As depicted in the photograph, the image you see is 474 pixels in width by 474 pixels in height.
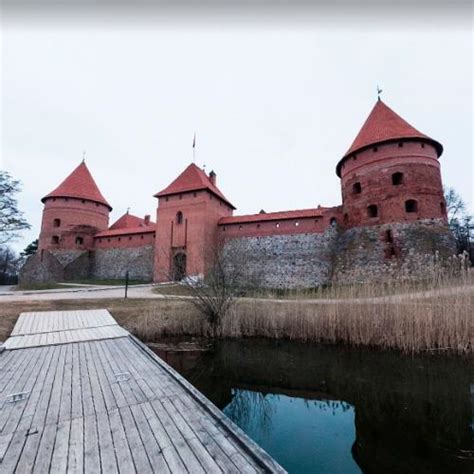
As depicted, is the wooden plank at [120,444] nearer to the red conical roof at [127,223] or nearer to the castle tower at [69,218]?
the castle tower at [69,218]

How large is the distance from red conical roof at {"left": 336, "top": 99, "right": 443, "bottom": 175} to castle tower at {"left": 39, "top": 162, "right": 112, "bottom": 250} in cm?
1887

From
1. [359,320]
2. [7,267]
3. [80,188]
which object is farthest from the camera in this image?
[7,267]

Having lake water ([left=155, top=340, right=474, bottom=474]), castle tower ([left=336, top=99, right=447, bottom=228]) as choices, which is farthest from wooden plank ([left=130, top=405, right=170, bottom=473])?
castle tower ([left=336, top=99, right=447, bottom=228])

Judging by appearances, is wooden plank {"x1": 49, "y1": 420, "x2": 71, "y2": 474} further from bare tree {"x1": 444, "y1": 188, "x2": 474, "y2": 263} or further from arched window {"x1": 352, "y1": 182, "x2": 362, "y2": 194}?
bare tree {"x1": 444, "y1": 188, "x2": 474, "y2": 263}

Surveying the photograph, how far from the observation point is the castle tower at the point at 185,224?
54.3ft

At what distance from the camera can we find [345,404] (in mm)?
3873

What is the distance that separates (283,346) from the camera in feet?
21.1

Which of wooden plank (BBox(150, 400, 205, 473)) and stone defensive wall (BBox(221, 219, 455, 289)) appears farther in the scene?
stone defensive wall (BBox(221, 219, 455, 289))

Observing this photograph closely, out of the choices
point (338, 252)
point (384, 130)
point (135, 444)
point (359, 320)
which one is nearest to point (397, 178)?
point (384, 130)

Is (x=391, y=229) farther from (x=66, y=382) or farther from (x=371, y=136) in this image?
(x=66, y=382)

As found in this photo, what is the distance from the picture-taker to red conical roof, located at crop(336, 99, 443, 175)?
13.2 meters

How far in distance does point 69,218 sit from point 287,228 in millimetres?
16542

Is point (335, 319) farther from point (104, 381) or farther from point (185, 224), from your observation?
point (185, 224)

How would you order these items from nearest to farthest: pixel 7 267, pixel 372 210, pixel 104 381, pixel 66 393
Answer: pixel 66 393 < pixel 104 381 < pixel 372 210 < pixel 7 267
